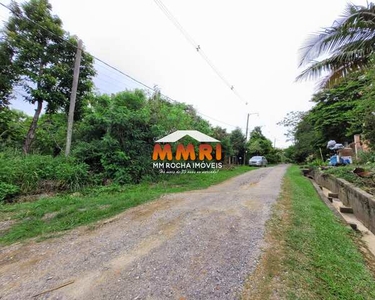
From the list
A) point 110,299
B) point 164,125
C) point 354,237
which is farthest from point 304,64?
point 110,299

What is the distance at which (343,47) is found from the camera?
550cm

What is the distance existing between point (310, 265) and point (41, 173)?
266 inches

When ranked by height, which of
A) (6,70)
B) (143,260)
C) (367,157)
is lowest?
(143,260)

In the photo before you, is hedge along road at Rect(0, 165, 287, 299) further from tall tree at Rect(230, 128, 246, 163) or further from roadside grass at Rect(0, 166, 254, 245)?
tall tree at Rect(230, 128, 246, 163)

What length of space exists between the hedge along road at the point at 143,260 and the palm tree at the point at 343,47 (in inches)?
206

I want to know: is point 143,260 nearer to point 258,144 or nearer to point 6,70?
point 6,70

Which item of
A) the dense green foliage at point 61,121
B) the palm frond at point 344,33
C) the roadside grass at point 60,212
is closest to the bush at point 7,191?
the dense green foliage at point 61,121

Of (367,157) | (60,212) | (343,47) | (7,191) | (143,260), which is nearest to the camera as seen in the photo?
(143,260)

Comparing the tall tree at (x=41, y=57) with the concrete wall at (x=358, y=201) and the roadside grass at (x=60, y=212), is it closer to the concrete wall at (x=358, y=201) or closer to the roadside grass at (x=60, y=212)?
the roadside grass at (x=60, y=212)

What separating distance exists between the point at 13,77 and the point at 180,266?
1078 centimetres

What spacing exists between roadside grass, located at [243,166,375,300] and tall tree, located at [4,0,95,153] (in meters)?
10.3

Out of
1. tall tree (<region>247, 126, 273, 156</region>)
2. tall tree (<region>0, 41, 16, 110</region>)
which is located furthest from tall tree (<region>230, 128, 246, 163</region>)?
tall tree (<region>0, 41, 16, 110</region>)

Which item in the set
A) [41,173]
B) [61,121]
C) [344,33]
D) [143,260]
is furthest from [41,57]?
[344,33]

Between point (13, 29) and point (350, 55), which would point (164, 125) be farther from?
point (13, 29)
